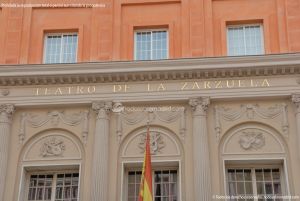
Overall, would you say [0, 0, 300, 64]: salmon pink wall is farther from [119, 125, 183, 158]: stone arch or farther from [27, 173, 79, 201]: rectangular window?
[27, 173, 79, 201]: rectangular window

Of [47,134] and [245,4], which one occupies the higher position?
[245,4]

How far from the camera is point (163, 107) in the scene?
2002 cm

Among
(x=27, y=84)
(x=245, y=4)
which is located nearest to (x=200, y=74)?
(x=245, y=4)

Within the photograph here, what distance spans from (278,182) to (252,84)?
348 centimetres

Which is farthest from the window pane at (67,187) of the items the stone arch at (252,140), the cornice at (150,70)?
the stone arch at (252,140)

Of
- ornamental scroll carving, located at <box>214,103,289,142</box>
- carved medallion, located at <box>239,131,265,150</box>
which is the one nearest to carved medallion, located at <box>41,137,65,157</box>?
ornamental scroll carving, located at <box>214,103,289,142</box>

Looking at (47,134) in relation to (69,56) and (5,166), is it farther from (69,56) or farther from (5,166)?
(69,56)

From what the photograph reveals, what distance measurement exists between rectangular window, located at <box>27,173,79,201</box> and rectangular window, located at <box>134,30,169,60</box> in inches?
200

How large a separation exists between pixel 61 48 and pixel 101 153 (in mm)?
4776

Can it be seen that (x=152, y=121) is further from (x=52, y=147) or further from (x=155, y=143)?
(x=52, y=147)

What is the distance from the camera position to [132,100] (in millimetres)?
19906

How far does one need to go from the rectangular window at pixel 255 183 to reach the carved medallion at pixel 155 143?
8.13 ft

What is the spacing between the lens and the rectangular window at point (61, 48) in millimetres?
21297

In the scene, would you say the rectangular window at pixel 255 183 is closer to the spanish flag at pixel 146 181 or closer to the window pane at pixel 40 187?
the spanish flag at pixel 146 181
